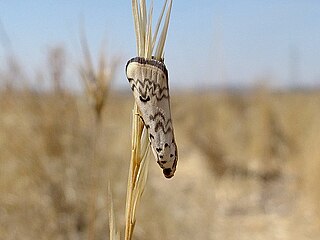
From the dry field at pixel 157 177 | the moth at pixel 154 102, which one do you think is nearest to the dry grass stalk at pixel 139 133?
the moth at pixel 154 102

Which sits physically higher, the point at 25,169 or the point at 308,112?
the point at 308,112

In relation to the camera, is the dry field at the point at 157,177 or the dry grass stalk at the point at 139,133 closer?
the dry grass stalk at the point at 139,133

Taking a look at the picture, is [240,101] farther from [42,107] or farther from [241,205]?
[42,107]

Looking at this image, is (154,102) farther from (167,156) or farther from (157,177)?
(157,177)

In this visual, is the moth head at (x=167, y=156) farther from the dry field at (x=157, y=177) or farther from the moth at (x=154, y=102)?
the dry field at (x=157, y=177)

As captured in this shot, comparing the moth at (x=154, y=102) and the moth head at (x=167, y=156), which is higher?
the moth at (x=154, y=102)

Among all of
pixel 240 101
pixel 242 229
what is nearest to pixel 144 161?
pixel 242 229

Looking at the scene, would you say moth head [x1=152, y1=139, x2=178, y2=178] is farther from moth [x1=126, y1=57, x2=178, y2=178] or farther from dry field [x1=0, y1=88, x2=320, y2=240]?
dry field [x1=0, y1=88, x2=320, y2=240]

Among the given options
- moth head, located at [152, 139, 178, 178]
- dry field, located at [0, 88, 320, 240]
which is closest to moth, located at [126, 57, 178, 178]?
moth head, located at [152, 139, 178, 178]
